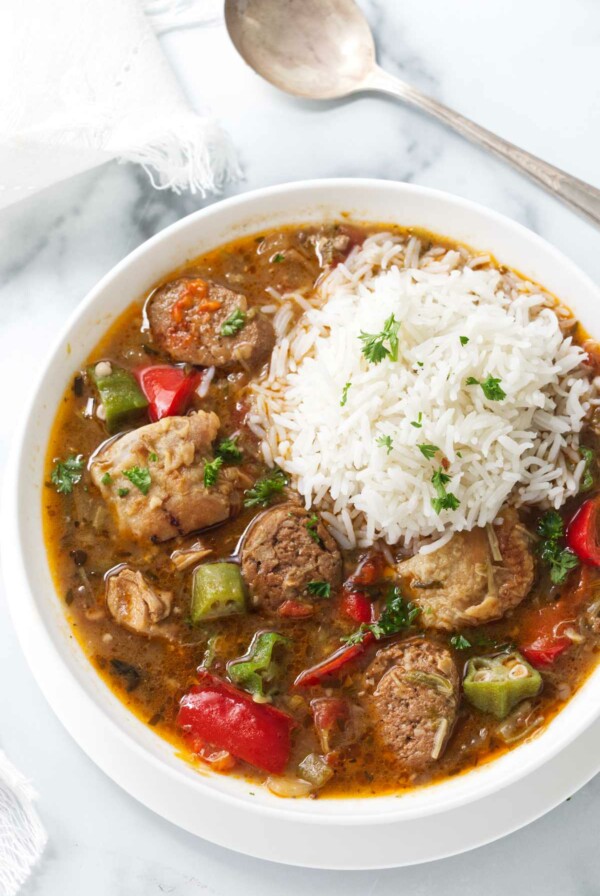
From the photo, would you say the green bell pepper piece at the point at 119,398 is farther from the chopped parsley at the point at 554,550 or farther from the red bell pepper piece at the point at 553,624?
the red bell pepper piece at the point at 553,624

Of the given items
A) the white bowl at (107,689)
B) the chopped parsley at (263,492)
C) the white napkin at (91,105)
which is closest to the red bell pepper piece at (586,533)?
the white bowl at (107,689)

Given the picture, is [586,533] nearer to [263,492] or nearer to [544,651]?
[544,651]

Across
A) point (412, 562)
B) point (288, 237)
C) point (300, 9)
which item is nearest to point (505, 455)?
point (412, 562)

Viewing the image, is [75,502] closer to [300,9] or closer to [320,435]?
[320,435]

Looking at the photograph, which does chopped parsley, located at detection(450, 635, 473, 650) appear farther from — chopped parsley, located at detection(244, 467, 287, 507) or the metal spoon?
the metal spoon

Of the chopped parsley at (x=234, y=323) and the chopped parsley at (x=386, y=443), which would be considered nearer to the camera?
the chopped parsley at (x=386, y=443)

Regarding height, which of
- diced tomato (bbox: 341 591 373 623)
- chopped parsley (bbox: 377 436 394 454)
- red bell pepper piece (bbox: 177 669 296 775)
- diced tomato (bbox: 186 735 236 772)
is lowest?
diced tomato (bbox: 186 735 236 772)

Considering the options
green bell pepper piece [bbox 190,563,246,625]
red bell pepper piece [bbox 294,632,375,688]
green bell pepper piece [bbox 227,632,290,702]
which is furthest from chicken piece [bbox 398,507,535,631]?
green bell pepper piece [bbox 190,563,246,625]
